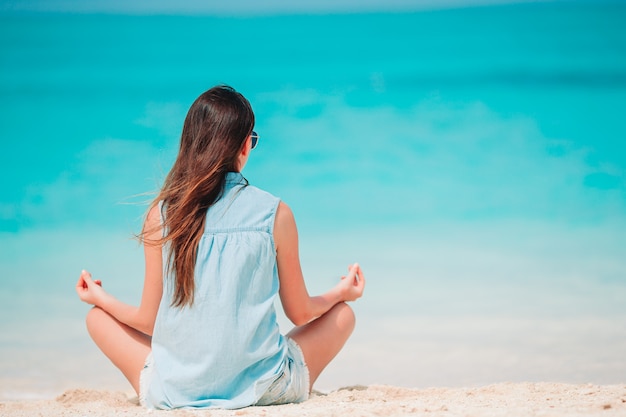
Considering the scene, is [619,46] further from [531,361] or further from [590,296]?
[531,361]

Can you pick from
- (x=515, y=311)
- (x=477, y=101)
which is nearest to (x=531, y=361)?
(x=515, y=311)

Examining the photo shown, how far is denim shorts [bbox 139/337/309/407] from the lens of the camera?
184cm

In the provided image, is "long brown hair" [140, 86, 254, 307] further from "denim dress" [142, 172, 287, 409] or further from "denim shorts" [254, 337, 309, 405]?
"denim shorts" [254, 337, 309, 405]

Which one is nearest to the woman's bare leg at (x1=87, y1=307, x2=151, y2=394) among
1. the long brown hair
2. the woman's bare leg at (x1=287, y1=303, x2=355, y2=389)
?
the long brown hair

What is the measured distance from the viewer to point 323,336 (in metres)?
2.00

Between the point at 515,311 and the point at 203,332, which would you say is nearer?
the point at 203,332

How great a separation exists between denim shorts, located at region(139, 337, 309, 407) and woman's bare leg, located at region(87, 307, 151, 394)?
4 centimetres

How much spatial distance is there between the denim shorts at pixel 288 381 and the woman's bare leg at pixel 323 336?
32 mm

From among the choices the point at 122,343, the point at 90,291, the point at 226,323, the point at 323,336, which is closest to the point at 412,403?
the point at 323,336

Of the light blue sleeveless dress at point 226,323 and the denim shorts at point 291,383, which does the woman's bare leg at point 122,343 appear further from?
the denim shorts at point 291,383

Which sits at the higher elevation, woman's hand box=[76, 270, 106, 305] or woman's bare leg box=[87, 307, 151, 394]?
woman's hand box=[76, 270, 106, 305]

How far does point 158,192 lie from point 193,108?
23 centimetres

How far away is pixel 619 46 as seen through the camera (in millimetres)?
6609

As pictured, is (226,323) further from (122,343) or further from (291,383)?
(122,343)
